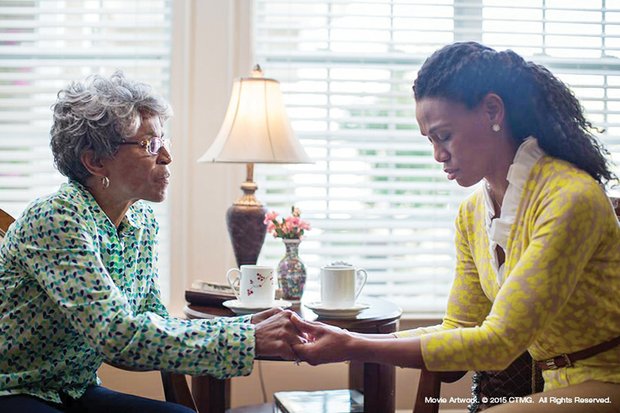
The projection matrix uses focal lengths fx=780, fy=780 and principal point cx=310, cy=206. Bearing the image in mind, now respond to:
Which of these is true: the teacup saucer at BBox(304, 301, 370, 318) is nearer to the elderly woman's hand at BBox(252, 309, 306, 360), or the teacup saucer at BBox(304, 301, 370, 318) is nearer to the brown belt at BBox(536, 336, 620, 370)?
the elderly woman's hand at BBox(252, 309, 306, 360)

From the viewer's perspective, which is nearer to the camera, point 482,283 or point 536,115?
point 536,115

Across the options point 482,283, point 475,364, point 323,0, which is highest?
point 323,0

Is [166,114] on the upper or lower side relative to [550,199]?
upper

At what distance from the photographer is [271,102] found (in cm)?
252

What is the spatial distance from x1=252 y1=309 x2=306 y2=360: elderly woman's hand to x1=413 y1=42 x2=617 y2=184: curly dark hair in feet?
1.92

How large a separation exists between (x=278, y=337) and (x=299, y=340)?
0.17 feet

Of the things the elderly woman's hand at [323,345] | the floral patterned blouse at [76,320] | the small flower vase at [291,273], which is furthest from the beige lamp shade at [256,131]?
the elderly woman's hand at [323,345]

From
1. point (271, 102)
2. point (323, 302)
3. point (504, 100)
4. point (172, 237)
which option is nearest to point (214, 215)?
point (172, 237)

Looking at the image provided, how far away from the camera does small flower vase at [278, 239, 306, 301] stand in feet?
7.76

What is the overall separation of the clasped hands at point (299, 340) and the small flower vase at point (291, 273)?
25.5 inches

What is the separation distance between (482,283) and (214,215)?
4.54ft

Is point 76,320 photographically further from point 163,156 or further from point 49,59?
point 49,59

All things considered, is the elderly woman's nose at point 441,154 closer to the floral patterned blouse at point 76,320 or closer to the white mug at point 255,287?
the floral patterned blouse at point 76,320

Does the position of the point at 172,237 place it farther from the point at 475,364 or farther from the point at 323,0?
the point at 475,364
